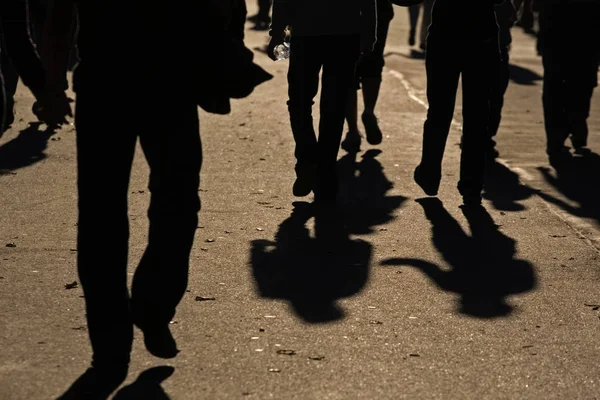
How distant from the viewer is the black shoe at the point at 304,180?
938cm

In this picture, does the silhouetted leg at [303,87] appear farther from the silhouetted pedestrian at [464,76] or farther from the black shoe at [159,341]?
the black shoe at [159,341]

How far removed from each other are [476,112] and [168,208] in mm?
4341

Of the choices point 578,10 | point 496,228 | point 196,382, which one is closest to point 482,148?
point 496,228

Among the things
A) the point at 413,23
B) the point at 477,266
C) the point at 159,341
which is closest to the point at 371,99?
the point at 477,266

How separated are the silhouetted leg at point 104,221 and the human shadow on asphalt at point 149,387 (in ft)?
0.35

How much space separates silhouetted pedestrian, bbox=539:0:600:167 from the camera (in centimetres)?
1179

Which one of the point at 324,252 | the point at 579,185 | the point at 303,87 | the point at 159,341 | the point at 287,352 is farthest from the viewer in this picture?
the point at 579,185

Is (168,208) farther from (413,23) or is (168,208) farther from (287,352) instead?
(413,23)

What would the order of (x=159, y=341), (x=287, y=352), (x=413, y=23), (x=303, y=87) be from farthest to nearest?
(x=413, y=23) < (x=303, y=87) < (x=287, y=352) < (x=159, y=341)

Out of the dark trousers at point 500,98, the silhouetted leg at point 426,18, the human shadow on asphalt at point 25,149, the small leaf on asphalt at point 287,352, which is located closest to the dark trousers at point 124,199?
the small leaf on asphalt at point 287,352

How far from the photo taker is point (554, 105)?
11.9 meters

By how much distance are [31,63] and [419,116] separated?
359 inches

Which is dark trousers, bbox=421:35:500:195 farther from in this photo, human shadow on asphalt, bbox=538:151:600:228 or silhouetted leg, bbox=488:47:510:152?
silhouetted leg, bbox=488:47:510:152

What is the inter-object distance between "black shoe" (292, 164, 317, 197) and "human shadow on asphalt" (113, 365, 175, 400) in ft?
13.0
